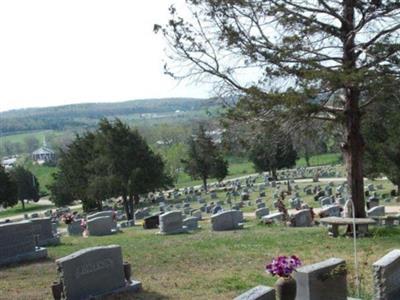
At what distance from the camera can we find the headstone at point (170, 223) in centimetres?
1908

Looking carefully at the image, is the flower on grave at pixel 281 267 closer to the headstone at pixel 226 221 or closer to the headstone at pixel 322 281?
the headstone at pixel 322 281

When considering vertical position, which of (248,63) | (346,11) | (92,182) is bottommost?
(92,182)

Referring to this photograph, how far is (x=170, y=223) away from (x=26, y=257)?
21.9 ft

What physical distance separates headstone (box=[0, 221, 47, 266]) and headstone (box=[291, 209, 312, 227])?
9426 millimetres

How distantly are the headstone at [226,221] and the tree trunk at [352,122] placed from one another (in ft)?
16.1

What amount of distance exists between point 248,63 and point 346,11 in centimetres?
281

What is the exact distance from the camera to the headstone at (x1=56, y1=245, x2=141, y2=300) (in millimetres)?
8797

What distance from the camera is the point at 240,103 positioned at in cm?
1550

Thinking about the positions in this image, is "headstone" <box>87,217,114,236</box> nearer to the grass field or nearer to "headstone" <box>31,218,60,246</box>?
the grass field

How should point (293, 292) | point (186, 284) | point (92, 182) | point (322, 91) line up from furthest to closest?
point (92, 182)
point (322, 91)
point (186, 284)
point (293, 292)

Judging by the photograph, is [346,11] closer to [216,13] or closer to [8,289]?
[216,13]

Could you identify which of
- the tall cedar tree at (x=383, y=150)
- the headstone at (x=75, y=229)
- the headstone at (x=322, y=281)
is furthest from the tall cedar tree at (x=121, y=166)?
the headstone at (x=322, y=281)

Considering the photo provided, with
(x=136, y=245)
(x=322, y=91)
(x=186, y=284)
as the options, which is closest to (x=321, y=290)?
(x=186, y=284)

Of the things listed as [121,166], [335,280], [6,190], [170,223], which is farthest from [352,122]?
[6,190]
